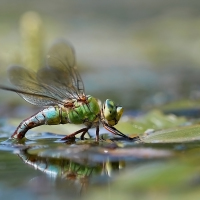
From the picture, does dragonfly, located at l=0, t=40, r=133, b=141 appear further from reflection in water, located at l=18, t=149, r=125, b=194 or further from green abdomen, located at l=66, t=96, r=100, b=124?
reflection in water, located at l=18, t=149, r=125, b=194

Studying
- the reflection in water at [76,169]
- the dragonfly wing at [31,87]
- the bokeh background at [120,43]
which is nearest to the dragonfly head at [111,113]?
the dragonfly wing at [31,87]

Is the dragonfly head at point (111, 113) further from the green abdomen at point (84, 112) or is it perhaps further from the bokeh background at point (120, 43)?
the bokeh background at point (120, 43)

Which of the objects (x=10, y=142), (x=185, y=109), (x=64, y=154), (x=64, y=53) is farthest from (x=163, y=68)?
(x=64, y=154)

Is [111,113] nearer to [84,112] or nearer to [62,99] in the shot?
[84,112]

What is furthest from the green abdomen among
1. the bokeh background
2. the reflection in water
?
the bokeh background

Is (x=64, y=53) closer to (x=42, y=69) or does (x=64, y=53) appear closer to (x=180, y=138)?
(x=42, y=69)

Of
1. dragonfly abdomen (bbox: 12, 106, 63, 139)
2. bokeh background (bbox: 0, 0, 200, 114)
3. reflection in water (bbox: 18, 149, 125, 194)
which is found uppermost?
bokeh background (bbox: 0, 0, 200, 114)
